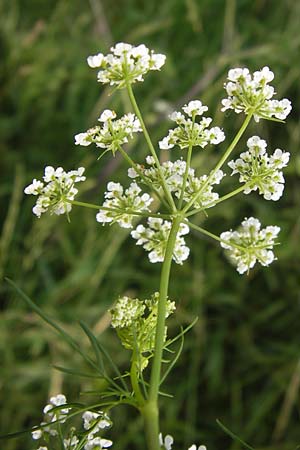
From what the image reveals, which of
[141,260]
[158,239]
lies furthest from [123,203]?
[141,260]

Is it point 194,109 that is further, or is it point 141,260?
point 141,260

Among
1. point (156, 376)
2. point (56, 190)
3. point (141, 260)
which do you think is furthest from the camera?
point (141, 260)

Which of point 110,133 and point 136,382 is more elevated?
point 110,133

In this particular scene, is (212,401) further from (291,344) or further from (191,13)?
(191,13)

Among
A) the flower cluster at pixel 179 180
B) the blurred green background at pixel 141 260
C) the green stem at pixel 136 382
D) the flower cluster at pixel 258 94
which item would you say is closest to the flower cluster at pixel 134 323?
the green stem at pixel 136 382

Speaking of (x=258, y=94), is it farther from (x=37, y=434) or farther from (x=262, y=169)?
(x=37, y=434)

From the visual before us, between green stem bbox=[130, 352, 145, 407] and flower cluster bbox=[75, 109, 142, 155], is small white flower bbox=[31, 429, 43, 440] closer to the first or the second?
green stem bbox=[130, 352, 145, 407]

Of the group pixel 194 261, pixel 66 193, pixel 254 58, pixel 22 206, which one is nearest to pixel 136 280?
pixel 194 261
